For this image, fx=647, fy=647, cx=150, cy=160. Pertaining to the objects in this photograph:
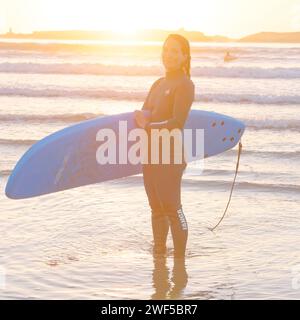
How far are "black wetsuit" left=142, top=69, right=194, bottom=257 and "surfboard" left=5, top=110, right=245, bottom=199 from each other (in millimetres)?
891

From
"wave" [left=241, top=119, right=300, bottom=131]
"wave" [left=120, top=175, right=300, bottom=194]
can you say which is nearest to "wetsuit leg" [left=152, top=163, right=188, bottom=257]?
"wave" [left=120, top=175, right=300, bottom=194]

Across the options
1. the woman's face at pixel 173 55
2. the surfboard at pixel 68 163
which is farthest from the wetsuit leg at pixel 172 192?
the surfboard at pixel 68 163

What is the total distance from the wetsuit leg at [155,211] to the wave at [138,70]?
23335 millimetres

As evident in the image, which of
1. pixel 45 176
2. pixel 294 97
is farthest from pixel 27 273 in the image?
pixel 294 97

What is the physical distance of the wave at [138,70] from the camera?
28875mm

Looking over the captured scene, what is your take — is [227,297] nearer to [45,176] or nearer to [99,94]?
[45,176]

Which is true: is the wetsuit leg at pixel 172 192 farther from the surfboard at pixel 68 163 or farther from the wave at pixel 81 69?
the wave at pixel 81 69

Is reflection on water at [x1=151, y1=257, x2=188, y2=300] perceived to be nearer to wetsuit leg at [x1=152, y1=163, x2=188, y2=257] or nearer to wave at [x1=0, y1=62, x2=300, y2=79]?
wetsuit leg at [x1=152, y1=163, x2=188, y2=257]

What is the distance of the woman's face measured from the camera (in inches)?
201

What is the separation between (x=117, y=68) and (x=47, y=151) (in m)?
25.9

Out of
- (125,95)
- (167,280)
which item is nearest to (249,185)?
(167,280)

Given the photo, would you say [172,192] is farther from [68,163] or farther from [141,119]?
[68,163]

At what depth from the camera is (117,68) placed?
1241 inches
